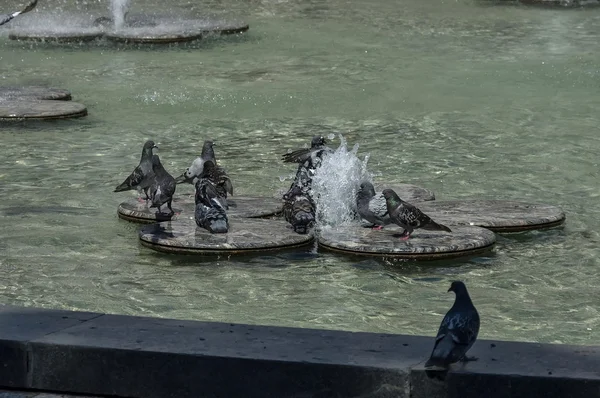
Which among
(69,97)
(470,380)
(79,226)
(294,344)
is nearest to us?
(470,380)

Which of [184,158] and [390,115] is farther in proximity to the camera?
[390,115]

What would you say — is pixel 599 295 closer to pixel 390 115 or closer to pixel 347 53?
pixel 390 115

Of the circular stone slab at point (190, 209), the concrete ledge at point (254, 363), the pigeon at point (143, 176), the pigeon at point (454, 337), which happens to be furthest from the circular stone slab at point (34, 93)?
the pigeon at point (454, 337)

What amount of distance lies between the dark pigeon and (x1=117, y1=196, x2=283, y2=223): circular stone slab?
44 centimetres

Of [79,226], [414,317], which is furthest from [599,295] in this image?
[79,226]

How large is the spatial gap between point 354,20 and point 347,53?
369 cm

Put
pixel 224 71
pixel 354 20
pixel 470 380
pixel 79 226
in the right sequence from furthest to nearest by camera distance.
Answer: pixel 354 20 → pixel 224 71 → pixel 79 226 → pixel 470 380

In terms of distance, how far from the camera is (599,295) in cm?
871

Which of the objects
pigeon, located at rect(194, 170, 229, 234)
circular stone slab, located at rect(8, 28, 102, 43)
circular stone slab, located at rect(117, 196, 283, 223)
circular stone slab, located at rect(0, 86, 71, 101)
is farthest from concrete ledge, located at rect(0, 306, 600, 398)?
circular stone slab, located at rect(8, 28, 102, 43)

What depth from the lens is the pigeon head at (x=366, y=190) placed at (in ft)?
32.0

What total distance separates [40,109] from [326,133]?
3063 mm

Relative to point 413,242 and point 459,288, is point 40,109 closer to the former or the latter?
point 413,242

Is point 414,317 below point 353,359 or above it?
below

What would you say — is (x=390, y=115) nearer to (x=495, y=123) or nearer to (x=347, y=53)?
(x=495, y=123)
